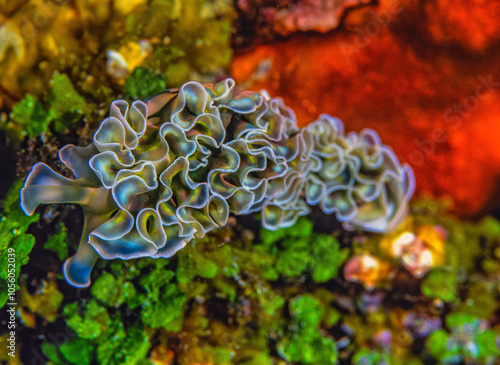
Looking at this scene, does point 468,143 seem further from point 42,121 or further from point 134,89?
point 42,121

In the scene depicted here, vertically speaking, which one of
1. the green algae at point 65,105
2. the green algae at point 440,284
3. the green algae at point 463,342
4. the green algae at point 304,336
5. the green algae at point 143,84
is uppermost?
the green algae at point 65,105

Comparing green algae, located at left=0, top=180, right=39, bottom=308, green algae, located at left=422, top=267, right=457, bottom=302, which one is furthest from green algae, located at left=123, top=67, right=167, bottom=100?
green algae, located at left=422, top=267, right=457, bottom=302

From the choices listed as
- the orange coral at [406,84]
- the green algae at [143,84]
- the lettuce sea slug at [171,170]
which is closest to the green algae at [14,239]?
the lettuce sea slug at [171,170]

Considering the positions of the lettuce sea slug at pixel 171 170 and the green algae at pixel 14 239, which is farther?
the green algae at pixel 14 239

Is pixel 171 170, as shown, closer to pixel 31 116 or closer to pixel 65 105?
pixel 65 105

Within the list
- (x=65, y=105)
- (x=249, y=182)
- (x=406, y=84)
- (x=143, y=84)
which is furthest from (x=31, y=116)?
(x=406, y=84)

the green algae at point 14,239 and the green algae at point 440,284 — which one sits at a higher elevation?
the green algae at point 14,239

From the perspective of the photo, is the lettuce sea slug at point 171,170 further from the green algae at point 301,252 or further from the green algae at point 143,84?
the green algae at point 301,252
